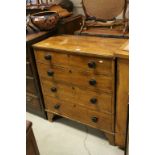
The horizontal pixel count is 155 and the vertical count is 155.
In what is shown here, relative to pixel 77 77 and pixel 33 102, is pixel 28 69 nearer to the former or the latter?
pixel 33 102

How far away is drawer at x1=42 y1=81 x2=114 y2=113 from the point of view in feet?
4.83

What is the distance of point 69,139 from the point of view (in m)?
1.77

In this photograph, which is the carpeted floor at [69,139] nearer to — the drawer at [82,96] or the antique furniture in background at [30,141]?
the drawer at [82,96]

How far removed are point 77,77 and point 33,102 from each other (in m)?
0.68

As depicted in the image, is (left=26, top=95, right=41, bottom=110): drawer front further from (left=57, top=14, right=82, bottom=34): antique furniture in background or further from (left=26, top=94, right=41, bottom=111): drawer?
(left=57, top=14, right=82, bottom=34): antique furniture in background

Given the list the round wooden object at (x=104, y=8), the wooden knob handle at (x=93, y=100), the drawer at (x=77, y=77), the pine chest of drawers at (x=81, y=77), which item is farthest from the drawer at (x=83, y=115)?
the round wooden object at (x=104, y=8)

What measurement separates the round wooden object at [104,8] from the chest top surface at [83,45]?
0.76 ft

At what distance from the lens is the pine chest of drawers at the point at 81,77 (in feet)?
4.43

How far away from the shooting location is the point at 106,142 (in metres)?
1.69

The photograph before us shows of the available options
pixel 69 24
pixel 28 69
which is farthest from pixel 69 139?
pixel 69 24
